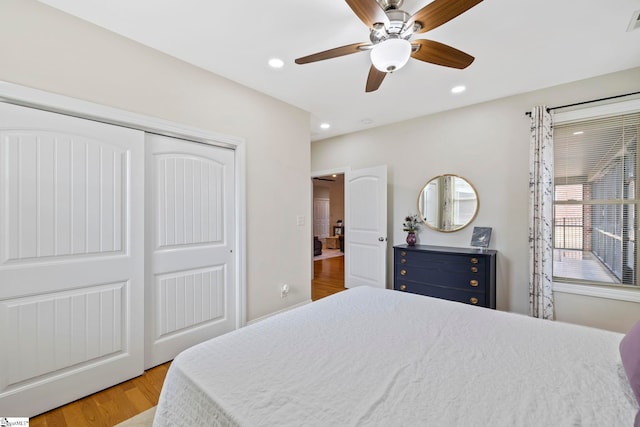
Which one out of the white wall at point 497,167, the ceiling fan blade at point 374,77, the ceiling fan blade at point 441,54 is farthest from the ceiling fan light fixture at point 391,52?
the white wall at point 497,167

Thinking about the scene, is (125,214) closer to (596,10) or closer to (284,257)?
(284,257)

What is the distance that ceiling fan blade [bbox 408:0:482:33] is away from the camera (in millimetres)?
1363

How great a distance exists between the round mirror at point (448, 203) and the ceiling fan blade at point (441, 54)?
6.43ft

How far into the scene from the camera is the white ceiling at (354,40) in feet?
5.98

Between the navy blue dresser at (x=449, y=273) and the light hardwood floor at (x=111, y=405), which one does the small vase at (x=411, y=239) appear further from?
the light hardwood floor at (x=111, y=405)

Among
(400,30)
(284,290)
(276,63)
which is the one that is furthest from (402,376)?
(276,63)

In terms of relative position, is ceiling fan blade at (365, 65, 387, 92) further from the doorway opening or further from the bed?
the doorway opening

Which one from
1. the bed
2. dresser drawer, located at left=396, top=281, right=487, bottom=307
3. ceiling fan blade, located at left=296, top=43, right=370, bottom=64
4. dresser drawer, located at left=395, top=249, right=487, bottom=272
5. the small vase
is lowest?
dresser drawer, located at left=396, top=281, right=487, bottom=307

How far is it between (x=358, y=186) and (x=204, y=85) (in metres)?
2.57

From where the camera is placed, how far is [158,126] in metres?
2.27

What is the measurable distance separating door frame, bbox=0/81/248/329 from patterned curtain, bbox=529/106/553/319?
9.85 feet

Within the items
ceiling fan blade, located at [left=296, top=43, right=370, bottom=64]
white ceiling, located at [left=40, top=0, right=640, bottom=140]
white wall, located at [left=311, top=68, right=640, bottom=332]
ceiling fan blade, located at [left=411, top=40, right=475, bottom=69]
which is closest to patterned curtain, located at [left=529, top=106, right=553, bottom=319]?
white wall, located at [left=311, top=68, right=640, bottom=332]

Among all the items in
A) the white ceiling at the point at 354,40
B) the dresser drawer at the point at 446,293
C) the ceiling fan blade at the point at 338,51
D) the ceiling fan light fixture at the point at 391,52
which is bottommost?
the dresser drawer at the point at 446,293

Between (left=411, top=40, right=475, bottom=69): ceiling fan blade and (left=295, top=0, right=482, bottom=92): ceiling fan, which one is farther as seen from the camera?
(left=411, top=40, right=475, bottom=69): ceiling fan blade
